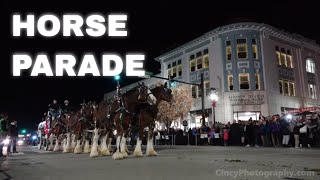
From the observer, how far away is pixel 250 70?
47.5 metres

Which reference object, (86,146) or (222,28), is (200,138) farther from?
(222,28)

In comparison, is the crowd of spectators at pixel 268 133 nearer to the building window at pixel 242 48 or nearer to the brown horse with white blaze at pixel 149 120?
the brown horse with white blaze at pixel 149 120

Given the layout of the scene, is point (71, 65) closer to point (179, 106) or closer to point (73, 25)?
point (73, 25)

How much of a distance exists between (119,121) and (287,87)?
41377 mm

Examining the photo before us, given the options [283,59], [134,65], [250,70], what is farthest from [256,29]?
[134,65]

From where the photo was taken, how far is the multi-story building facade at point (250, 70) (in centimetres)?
4659

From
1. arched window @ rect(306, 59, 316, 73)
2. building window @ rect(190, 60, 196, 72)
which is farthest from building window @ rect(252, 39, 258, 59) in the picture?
arched window @ rect(306, 59, 316, 73)

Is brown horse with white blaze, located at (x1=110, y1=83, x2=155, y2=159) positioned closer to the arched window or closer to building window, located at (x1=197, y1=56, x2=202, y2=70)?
building window, located at (x1=197, y1=56, x2=202, y2=70)

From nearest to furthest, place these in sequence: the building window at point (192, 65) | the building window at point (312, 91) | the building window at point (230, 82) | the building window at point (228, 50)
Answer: the building window at point (230, 82)
the building window at point (228, 50)
the building window at point (192, 65)
the building window at point (312, 91)

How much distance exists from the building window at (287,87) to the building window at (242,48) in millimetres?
6582

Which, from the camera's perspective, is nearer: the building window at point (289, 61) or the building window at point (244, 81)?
the building window at point (244, 81)

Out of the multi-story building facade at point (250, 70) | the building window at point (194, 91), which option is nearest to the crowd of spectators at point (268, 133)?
the multi-story building facade at point (250, 70)

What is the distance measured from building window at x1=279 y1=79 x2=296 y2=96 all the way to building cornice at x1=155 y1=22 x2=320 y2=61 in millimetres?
6064

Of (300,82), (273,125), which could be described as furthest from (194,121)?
(273,125)
